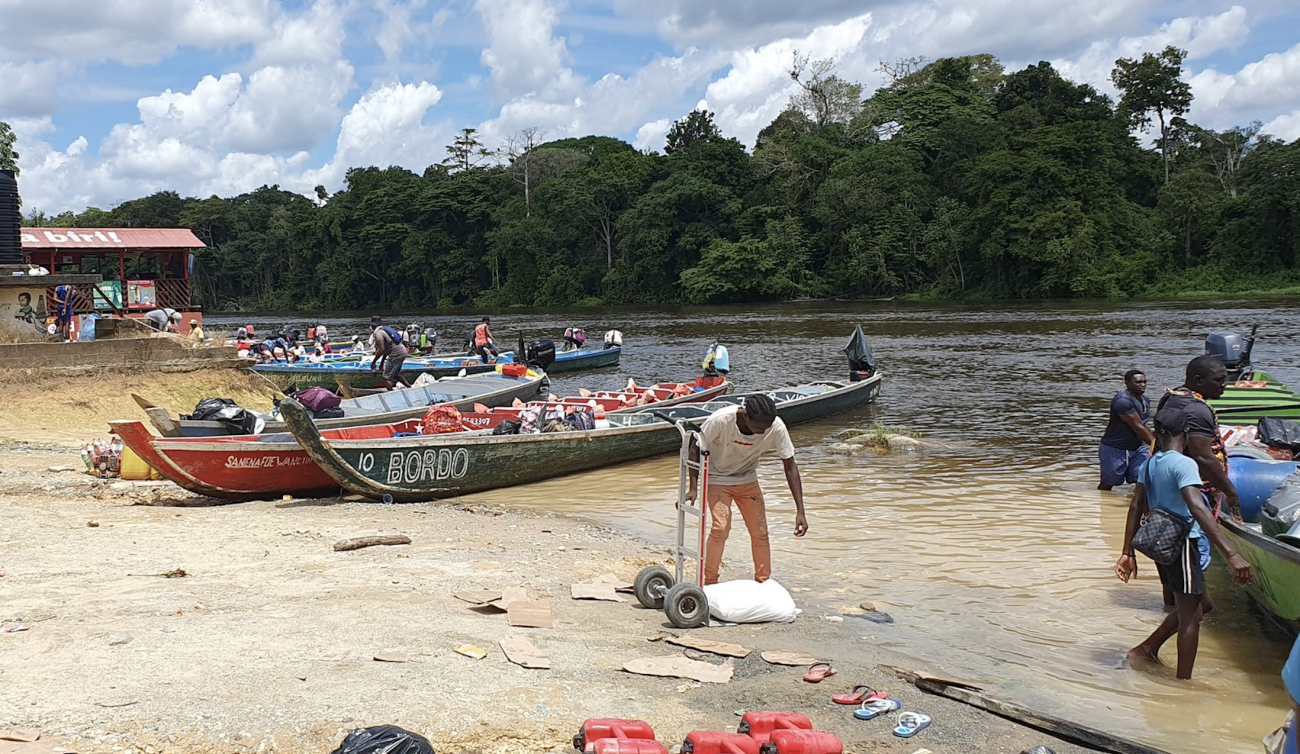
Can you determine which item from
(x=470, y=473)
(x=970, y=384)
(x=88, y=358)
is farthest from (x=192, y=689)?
(x=970, y=384)

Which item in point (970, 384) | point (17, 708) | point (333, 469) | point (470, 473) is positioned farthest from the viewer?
point (970, 384)

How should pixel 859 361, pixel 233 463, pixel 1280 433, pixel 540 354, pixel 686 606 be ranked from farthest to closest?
pixel 540 354 < pixel 859 361 < pixel 233 463 < pixel 1280 433 < pixel 686 606

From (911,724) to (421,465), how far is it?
7800 millimetres

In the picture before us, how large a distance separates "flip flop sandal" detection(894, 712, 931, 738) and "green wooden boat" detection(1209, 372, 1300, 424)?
340 inches

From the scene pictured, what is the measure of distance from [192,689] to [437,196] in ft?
285

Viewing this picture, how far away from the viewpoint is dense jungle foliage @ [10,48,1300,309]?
5406 cm

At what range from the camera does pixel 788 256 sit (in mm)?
65750

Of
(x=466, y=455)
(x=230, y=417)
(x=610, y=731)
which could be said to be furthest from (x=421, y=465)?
(x=610, y=731)

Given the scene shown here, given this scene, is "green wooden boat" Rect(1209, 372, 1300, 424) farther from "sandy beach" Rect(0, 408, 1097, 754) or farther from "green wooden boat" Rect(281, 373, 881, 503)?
"sandy beach" Rect(0, 408, 1097, 754)

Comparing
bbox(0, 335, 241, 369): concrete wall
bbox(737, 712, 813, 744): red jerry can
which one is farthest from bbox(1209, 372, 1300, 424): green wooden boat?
bbox(0, 335, 241, 369): concrete wall

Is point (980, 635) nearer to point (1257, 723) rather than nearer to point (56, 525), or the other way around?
point (1257, 723)

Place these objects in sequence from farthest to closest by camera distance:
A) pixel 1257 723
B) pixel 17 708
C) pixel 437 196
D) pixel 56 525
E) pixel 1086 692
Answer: pixel 437 196 → pixel 56 525 → pixel 1086 692 → pixel 1257 723 → pixel 17 708

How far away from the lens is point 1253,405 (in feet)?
40.5

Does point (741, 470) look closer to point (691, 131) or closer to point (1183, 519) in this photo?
point (1183, 519)
